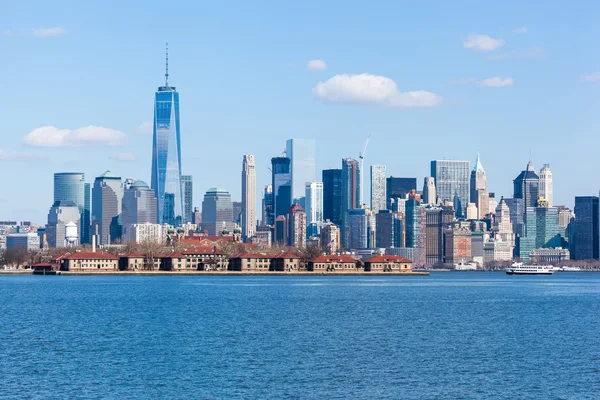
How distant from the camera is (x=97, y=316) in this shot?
83.7 metres

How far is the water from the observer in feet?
158

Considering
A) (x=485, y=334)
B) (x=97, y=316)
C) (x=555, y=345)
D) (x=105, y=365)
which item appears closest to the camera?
(x=105, y=365)

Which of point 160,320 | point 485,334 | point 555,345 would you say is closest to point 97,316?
point 160,320

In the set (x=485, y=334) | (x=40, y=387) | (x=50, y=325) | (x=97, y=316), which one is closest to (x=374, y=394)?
(x=40, y=387)

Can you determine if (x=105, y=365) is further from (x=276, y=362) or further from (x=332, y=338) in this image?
(x=332, y=338)

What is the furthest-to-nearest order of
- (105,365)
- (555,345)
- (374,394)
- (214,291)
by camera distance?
1. (214,291)
2. (555,345)
3. (105,365)
4. (374,394)

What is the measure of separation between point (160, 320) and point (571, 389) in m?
37.9

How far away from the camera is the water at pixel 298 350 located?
4809 cm

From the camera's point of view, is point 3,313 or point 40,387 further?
point 3,313

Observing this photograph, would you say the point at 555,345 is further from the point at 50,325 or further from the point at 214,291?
the point at 214,291

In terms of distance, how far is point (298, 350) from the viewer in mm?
59969

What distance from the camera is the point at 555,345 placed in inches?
2504

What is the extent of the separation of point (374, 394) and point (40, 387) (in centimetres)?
1383

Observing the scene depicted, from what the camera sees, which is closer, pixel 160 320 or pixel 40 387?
pixel 40 387
